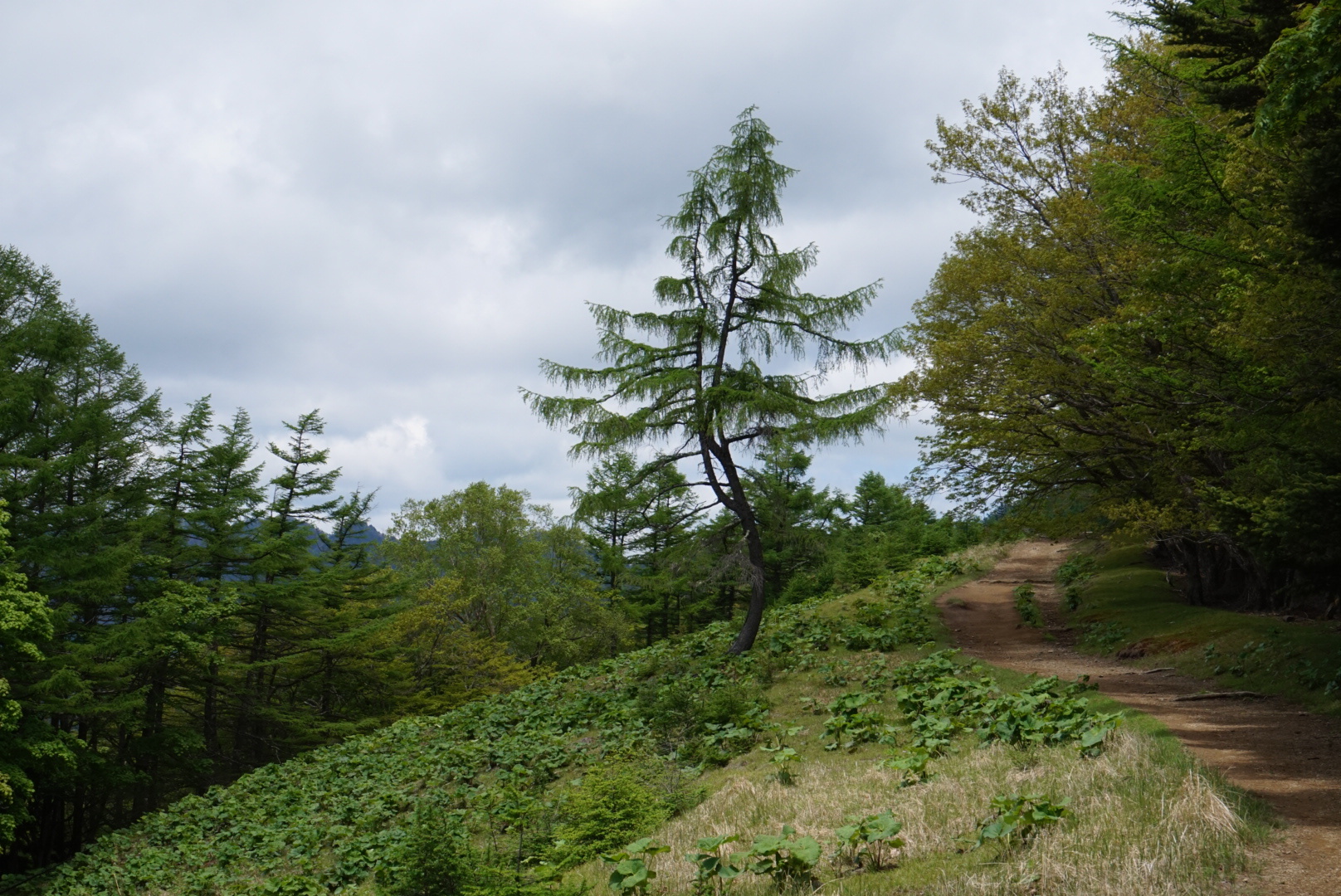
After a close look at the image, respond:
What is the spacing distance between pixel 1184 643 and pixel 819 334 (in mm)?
9376

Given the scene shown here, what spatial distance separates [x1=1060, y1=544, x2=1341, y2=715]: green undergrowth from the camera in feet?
37.7

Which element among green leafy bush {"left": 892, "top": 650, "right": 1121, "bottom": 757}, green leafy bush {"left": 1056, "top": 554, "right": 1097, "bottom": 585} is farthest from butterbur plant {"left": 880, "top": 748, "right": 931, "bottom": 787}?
green leafy bush {"left": 1056, "top": 554, "right": 1097, "bottom": 585}

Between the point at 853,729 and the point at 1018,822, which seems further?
the point at 853,729

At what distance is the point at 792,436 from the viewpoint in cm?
1670

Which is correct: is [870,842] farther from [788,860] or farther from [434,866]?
[434,866]

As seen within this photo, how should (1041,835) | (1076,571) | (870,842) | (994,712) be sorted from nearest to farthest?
(1041,835), (870,842), (994,712), (1076,571)

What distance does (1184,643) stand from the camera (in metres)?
15.3

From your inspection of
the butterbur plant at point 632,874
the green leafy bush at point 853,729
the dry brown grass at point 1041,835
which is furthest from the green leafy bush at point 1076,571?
the butterbur plant at point 632,874

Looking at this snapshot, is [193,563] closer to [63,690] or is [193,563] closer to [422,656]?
[63,690]

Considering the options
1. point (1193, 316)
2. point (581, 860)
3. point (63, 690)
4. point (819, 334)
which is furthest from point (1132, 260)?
point (63, 690)

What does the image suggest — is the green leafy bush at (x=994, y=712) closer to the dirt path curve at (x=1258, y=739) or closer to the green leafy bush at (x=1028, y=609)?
the dirt path curve at (x=1258, y=739)

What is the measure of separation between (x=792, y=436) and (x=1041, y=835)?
1176cm

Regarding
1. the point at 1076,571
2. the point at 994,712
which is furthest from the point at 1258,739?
the point at 1076,571

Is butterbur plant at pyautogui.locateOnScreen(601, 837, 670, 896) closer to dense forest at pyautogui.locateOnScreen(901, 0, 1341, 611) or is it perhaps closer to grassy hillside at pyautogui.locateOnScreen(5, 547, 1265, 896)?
grassy hillside at pyautogui.locateOnScreen(5, 547, 1265, 896)
